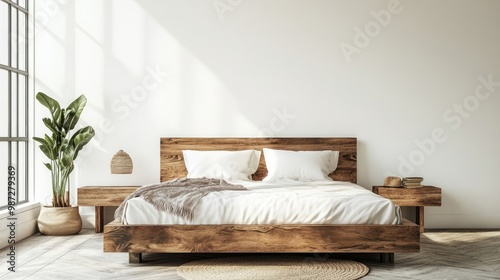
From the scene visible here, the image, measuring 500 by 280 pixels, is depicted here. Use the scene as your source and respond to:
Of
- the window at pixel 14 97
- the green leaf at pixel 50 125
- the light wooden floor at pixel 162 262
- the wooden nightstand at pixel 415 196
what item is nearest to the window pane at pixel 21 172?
the window at pixel 14 97

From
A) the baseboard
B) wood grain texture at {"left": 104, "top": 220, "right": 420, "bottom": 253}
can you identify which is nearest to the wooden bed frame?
wood grain texture at {"left": 104, "top": 220, "right": 420, "bottom": 253}

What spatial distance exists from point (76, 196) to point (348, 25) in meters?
3.53

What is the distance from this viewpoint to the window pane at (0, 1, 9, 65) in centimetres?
579

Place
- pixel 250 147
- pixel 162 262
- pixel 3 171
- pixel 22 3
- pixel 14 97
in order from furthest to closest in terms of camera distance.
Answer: pixel 250 147, pixel 22 3, pixel 14 97, pixel 3 171, pixel 162 262

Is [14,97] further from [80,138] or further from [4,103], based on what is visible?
[80,138]

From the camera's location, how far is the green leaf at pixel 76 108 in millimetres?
6008

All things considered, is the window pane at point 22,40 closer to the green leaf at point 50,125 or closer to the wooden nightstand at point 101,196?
the green leaf at point 50,125

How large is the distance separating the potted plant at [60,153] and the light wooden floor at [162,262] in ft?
1.01

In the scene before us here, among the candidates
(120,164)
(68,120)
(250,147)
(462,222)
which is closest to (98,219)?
(120,164)

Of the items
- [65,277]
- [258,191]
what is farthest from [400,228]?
[65,277]

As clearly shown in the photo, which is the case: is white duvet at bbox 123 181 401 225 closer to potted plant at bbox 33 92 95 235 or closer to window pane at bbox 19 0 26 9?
potted plant at bbox 33 92 95 235

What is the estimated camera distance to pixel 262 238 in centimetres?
425

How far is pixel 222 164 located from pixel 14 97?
2.28 metres

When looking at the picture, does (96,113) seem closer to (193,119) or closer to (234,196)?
(193,119)
